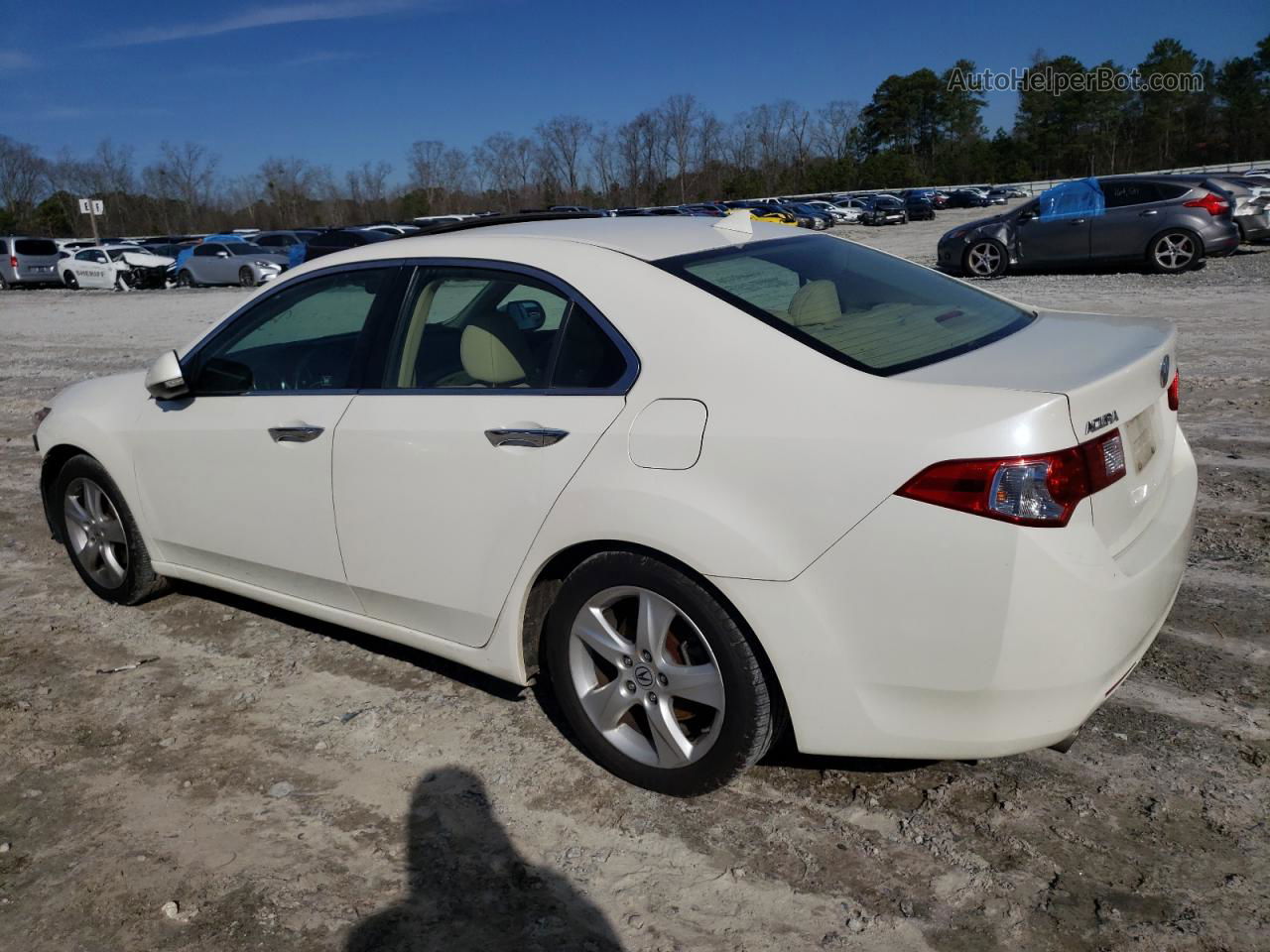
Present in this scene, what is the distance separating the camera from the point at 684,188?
101 metres

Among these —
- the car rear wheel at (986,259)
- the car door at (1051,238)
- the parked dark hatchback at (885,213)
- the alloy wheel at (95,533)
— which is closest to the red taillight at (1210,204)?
the car door at (1051,238)

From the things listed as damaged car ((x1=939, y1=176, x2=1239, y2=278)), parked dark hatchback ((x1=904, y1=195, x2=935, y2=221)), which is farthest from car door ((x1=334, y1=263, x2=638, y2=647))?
parked dark hatchback ((x1=904, y1=195, x2=935, y2=221))

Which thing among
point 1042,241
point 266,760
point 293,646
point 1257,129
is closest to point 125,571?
point 293,646

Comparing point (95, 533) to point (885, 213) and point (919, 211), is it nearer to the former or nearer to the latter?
point (885, 213)

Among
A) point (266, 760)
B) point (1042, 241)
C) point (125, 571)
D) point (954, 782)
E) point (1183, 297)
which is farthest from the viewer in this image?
point (1042, 241)

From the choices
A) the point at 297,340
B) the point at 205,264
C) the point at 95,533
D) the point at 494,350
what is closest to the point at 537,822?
the point at 494,350

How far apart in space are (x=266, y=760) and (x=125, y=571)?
1.74 meters

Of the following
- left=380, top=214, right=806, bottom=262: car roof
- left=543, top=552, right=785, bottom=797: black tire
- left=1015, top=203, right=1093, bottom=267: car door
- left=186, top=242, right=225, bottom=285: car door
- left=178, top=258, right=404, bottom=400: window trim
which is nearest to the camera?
left=543, top=552, right=785, bottom=797: black tire

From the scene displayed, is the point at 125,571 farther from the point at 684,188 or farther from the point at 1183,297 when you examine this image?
the point at 684,188

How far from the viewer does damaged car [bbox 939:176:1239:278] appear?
16.3 meters

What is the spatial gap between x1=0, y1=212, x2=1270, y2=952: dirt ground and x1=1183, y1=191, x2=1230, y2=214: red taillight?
13997 millimetres

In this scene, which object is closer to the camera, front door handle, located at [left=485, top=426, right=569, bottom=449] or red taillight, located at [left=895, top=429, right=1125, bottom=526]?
red taillight, located at [left=895, top=429, right=1125, bottom=526]

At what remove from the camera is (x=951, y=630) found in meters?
2.49

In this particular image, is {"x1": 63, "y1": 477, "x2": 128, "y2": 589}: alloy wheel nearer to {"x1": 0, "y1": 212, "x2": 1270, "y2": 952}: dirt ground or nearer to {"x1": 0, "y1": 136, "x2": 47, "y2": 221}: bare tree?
{"x1": 0, "y1": 212, "x2": 1270, "y2": 952}: dirt ground
